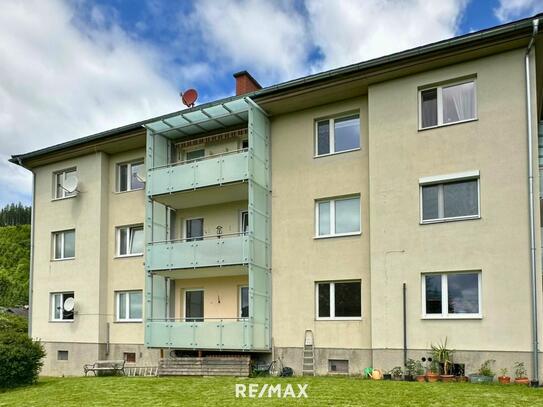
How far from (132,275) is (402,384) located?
Answer: 480 inches

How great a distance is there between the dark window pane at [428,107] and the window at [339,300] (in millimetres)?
5250

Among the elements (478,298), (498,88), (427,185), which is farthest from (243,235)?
(498,88)

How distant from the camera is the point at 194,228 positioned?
2041 cm

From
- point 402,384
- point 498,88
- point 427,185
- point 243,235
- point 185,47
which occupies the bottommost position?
point 402,384

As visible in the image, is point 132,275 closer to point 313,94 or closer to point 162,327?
point 162,327

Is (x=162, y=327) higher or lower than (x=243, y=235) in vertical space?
lower

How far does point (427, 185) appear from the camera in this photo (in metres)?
15.1

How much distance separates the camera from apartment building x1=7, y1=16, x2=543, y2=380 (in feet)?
45.4

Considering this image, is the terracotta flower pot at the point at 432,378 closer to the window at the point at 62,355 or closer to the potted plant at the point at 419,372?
the potted plant at the point at 419,372

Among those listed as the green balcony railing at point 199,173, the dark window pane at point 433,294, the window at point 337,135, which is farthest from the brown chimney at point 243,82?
the dark window pane at point 433,294

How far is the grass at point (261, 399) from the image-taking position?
10.9 meters

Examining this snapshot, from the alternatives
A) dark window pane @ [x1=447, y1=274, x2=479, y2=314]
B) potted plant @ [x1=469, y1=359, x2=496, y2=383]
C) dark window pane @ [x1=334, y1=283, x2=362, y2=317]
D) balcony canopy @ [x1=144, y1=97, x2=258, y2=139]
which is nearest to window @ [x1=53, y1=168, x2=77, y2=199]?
balcony canopy @ [x1=144, y1=97, x2=258, y2=139]

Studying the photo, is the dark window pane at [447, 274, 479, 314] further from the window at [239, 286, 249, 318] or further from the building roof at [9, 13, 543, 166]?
the window at [239, 286, 249, 318]

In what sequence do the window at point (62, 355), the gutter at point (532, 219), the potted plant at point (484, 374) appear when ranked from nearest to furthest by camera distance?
the gutter at point (532, 219) → the potted plant at point (484, 374) → the window at point (62, 355)
